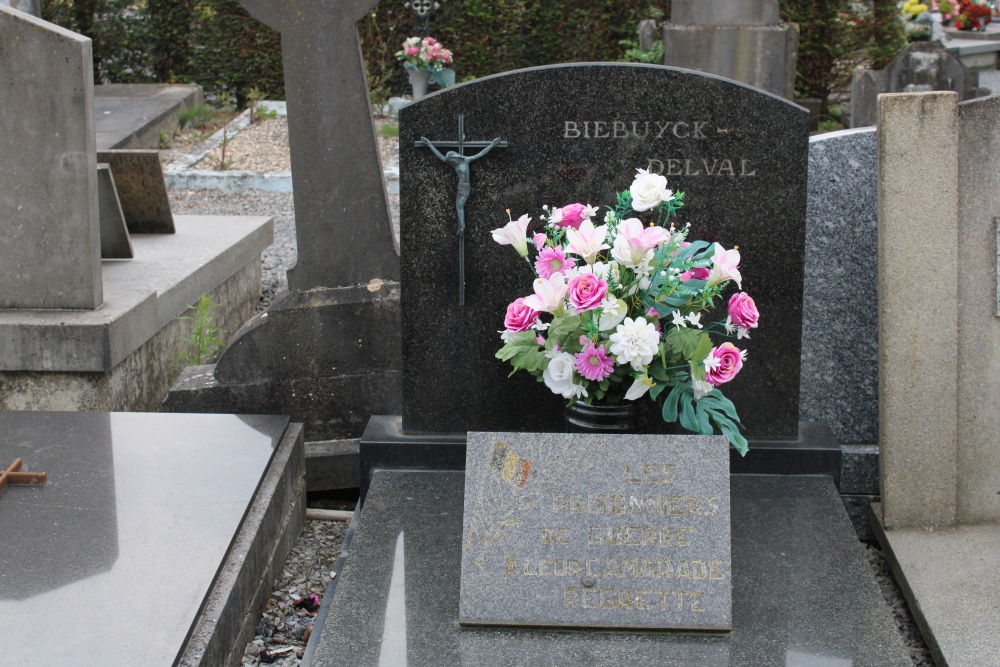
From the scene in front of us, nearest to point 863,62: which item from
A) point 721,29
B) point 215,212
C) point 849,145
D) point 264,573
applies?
point 721,29

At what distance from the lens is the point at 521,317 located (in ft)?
9.16

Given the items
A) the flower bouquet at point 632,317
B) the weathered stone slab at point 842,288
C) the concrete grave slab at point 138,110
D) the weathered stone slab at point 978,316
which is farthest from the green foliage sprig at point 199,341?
the concrete grave slab at point 138,110

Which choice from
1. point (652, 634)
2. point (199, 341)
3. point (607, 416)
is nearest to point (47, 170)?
point (199, 341)

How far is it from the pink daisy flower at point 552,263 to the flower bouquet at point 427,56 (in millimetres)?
7958

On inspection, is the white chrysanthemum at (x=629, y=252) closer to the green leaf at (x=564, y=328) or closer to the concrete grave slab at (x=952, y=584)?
the green leaf at (x=564, y=328)

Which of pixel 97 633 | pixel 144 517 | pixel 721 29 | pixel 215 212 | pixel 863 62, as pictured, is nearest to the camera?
pixel 97 633

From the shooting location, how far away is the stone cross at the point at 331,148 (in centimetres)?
397

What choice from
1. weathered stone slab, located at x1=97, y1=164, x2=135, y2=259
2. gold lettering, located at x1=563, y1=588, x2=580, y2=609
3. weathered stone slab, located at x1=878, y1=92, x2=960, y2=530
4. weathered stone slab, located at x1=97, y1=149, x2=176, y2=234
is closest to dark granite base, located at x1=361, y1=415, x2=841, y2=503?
weathered stone slab, located at x1=878, y1=92, x2=960, y2=530

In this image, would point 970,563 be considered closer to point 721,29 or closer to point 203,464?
point 203,464

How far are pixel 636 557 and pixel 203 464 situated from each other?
1473mm

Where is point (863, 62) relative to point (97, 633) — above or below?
above

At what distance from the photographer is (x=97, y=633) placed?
2.55 m

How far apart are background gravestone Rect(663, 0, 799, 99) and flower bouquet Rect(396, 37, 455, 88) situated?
2491 mm

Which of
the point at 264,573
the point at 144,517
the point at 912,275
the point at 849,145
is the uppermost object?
the point at 849,145
